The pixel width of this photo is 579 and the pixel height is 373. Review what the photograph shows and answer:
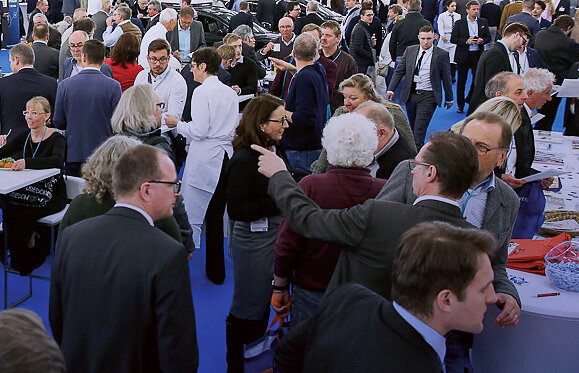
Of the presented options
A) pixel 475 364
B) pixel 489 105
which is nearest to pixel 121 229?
pixel 475 364

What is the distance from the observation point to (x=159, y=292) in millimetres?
1936

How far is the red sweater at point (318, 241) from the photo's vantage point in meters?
2.59

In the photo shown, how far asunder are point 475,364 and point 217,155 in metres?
2.34

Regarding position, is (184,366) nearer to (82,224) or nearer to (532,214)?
(82,224)

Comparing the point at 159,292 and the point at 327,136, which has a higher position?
the point at 327,136

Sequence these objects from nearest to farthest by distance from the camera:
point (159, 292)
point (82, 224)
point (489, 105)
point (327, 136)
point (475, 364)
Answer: point (159, 292)
point (82, 224)
point (327, 136)
point (475, 364)
point (489, 105)

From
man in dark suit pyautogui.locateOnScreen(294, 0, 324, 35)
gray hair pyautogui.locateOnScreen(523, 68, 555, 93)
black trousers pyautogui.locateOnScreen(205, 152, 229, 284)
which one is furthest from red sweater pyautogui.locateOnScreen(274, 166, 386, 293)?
man in dark suit pyautogui.locateOnScreen(294, 0, 324, 35)

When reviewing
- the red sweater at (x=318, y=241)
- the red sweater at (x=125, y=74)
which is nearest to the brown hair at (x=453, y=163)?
the red sweater at (x=318, y=241)

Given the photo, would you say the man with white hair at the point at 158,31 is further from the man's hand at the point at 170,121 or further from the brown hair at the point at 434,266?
the brown hair at the point at 434,266

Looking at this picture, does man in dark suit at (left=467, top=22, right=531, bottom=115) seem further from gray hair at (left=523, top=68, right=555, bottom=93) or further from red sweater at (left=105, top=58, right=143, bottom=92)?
red sweater at (left=105, top=58, right=143, bottom=92)

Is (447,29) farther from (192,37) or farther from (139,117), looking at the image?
(139,117)

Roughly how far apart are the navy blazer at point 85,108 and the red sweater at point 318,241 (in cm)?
246

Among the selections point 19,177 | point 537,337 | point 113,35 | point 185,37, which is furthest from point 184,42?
point 537,337

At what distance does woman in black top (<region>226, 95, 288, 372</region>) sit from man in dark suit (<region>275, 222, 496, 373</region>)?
5.43 feet
